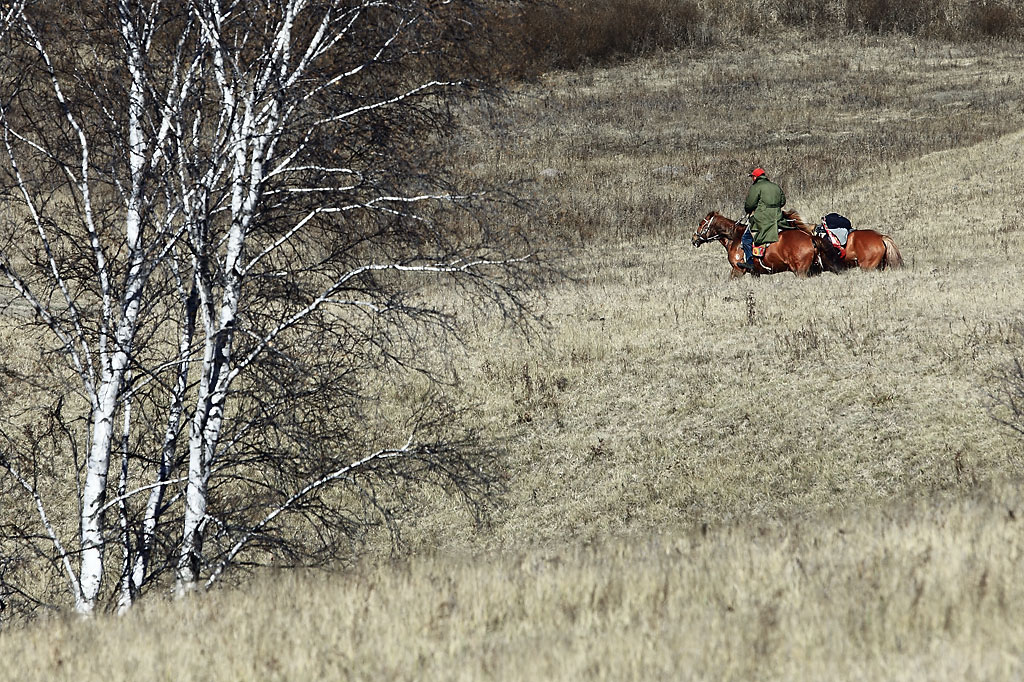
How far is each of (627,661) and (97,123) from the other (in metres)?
8.61

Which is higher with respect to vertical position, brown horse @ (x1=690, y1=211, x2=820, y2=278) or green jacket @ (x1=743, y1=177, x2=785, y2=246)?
green jacket @ (x1=743, y1=177, x2=785, y2=246)

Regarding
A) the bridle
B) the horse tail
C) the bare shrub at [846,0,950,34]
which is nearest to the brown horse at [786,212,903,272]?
the horse tail

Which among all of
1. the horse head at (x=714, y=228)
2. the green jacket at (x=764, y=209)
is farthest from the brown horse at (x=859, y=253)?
the horse head at (x=714, y=228)

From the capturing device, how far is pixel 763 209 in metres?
25.1

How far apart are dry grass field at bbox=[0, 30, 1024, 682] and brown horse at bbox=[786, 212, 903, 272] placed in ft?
3.02

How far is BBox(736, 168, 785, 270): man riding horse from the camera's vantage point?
24.7m

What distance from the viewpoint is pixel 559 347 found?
840 inches

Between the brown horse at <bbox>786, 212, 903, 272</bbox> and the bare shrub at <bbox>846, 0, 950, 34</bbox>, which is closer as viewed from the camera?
the brown horse at <bbox>786, 212, 903, 272</bbox>

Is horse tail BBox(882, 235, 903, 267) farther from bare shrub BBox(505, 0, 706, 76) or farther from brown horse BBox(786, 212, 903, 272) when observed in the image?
bare shrub BBox(505, 0, 706, 76)

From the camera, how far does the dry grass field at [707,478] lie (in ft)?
21.9

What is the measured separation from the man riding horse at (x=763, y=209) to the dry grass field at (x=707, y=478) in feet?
4.56

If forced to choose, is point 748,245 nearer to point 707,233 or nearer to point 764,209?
point 764,209

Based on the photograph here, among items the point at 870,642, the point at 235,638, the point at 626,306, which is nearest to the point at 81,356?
the point at 235,638

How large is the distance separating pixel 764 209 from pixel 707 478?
10.0 meters
